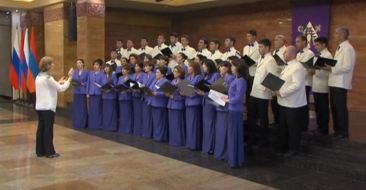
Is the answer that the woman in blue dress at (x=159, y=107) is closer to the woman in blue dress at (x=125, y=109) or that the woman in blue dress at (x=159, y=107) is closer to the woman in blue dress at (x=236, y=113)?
the woman in blue dress at (x=125, y=109)

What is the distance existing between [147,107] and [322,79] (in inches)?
126

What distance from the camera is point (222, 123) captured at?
5.65 metres

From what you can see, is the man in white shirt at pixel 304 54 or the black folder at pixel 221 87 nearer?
the black folder at pixel 221 87

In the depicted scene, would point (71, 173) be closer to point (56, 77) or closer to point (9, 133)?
point (9, 133)

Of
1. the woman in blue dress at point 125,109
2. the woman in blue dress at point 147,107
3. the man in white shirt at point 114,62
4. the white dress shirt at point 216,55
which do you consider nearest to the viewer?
the woman in blue dress at point 147,107

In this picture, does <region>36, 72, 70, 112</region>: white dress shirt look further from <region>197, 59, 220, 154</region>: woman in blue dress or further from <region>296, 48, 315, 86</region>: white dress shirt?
<region>296, 48, 315, 86</region>: white dress shirt

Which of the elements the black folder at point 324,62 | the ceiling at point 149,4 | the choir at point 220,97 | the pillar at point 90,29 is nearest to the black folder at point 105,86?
the choir at point 220,97

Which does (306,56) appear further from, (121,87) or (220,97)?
(121,87)

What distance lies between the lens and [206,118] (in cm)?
609

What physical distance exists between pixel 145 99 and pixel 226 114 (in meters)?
2.15

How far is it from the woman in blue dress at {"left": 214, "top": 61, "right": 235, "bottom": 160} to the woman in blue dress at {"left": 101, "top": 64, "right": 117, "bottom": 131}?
9.90ft

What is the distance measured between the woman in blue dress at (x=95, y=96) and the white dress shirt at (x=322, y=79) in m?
4.33

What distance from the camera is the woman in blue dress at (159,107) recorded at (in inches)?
270

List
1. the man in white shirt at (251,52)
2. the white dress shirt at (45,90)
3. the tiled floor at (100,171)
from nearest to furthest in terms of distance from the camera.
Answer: the tiled floor at (100,171)
the white dress shirt at (45,90)
the man in white shirt at (251,52)
